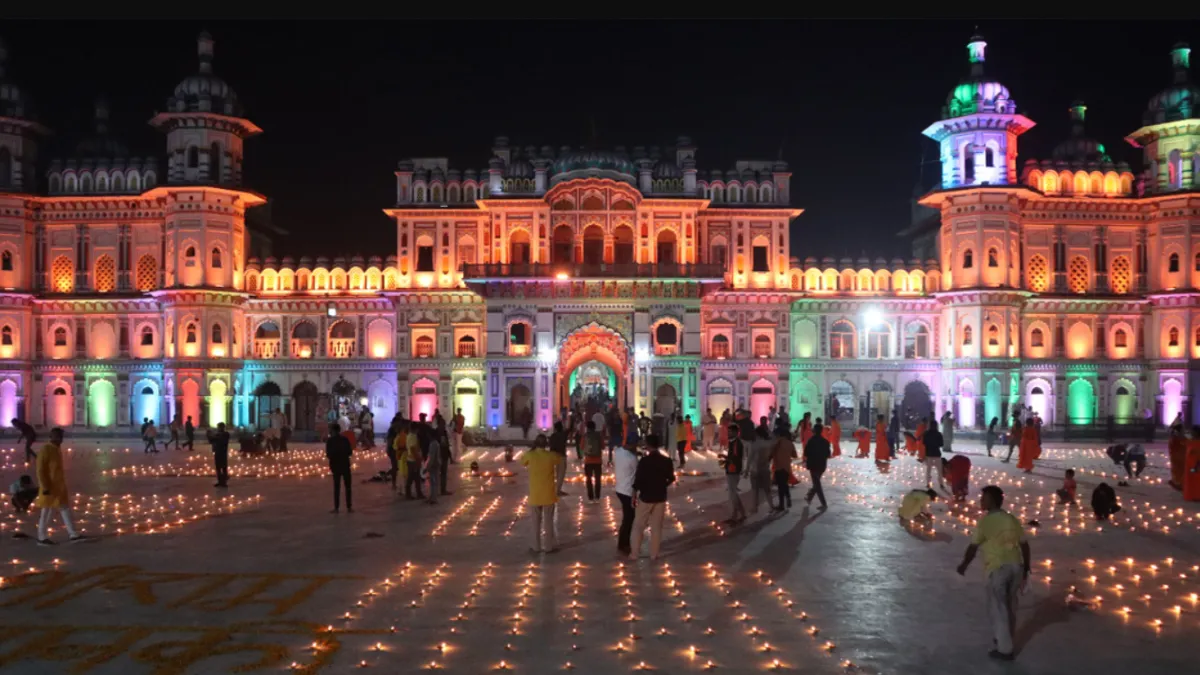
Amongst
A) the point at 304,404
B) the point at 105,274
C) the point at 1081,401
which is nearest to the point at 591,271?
the point at 304,404

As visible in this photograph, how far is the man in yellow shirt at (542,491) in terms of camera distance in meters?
13.9

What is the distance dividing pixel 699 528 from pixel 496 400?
29.0 metres

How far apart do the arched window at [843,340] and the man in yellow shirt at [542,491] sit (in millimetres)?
35318

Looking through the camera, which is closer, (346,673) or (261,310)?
(346,673)

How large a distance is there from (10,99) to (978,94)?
44.4 metres

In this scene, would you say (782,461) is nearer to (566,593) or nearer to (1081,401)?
Result: (566,593)

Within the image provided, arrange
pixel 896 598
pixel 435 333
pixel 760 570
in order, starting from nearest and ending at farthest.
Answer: pixel 896 598, pixel 760 570, pixel 435 333

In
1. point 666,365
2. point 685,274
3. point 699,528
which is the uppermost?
point 685,274

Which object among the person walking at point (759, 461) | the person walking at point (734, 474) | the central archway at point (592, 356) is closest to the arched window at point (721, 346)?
the central archway at point (592, 356)

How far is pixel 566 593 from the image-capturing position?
458 inches

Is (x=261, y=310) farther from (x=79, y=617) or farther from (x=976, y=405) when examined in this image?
(x=79, y=617)

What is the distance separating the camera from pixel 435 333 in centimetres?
4719

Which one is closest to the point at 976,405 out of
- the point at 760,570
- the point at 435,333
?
the point at 435,333

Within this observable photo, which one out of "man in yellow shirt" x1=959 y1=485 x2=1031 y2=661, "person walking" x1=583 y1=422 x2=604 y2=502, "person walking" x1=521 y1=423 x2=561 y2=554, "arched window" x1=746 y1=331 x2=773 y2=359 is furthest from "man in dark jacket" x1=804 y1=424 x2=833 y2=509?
"arched window" x1=746 y1=331 x2=773 y2=359
